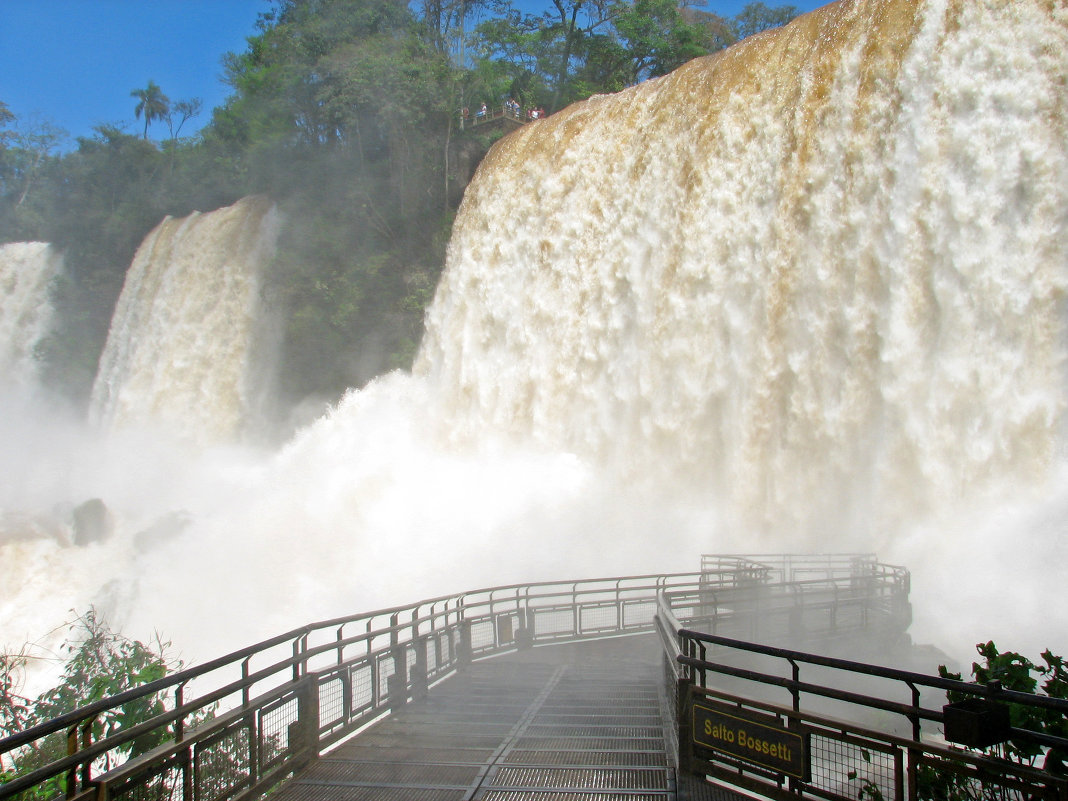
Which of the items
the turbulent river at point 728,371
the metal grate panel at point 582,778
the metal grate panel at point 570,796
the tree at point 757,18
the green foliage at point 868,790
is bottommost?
the metal grate panel at point 582,778

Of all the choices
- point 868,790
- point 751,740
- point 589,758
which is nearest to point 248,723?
point 589,758

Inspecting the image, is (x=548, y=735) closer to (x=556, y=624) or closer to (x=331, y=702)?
(x=331, y=702)

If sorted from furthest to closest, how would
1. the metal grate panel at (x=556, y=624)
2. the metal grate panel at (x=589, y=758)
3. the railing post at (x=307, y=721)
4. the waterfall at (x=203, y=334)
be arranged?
the waterfall at (x=203, y=334)
the metal grate panel at (x=556, y=624)
the railing post at (x=307, y=721)
the metal grate panel at (x=589, y=758)

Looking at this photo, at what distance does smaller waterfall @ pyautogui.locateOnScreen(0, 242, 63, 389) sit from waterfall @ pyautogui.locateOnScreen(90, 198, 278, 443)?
13.6 meters

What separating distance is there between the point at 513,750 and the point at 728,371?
519 inches

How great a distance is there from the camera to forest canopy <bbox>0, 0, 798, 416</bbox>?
30.8 meters

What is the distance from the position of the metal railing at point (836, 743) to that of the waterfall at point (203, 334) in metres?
29.8

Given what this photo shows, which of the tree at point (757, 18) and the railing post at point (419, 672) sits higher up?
the tree at point (757, 18)

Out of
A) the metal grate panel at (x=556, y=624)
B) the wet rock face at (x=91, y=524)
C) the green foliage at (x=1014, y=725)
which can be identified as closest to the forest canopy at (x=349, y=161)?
the wet rock face at (x=91, y=524)

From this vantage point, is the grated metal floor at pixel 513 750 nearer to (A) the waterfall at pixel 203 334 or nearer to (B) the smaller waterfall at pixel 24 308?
(A) the waterfall at pixel 203 334

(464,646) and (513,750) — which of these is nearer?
(513,750)

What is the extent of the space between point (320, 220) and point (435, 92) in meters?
6.71

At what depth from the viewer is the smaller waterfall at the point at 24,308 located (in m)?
48.8

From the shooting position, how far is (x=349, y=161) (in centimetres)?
3412
